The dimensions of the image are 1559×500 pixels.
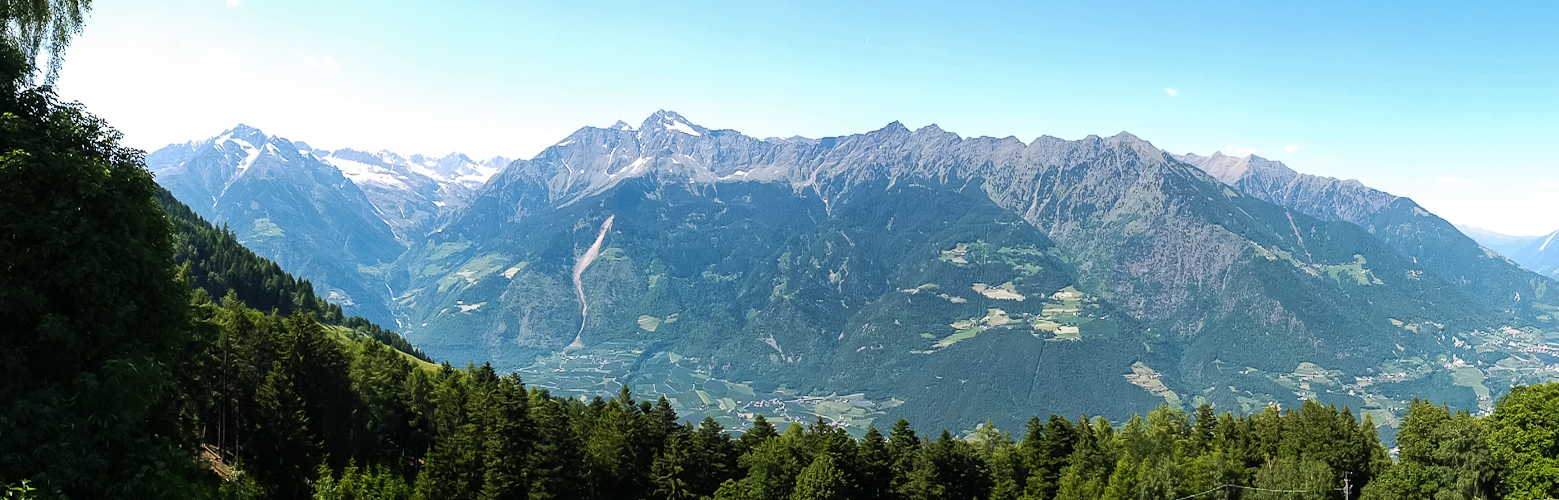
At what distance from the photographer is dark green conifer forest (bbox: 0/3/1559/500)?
56.1ft

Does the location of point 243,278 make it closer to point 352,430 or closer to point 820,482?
point 352,430

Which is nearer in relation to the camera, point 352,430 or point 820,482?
point 352,430

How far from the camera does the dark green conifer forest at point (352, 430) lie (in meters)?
17.1

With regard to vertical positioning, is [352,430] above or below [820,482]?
above

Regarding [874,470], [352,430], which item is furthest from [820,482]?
Result: [352,430]

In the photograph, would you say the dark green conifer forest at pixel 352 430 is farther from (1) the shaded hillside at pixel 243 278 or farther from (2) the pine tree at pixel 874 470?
(1) the shaded hillside at pixel 243 278

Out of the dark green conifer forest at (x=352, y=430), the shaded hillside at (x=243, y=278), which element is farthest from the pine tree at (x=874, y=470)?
the shaded hillside at (x=243, y=278)

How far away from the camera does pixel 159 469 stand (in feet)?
57.4

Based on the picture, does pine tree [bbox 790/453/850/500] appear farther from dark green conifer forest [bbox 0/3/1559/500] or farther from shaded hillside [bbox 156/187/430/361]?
shaded hillside [bbox 156/187/430/361]

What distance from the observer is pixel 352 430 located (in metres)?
62.2

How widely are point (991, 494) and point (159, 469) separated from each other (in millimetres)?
73025

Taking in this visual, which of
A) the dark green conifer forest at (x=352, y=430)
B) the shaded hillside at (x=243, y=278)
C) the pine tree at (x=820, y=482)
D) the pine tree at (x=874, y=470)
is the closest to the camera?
the dark green conifer forest at (x=352, y=430)

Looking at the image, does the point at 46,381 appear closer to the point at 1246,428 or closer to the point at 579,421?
the point at 579,421

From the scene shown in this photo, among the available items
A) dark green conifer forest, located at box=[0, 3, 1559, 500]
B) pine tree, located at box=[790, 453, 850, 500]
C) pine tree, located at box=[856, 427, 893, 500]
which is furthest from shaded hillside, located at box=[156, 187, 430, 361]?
pine tree, located at box=[790, 453, 850, 500]
